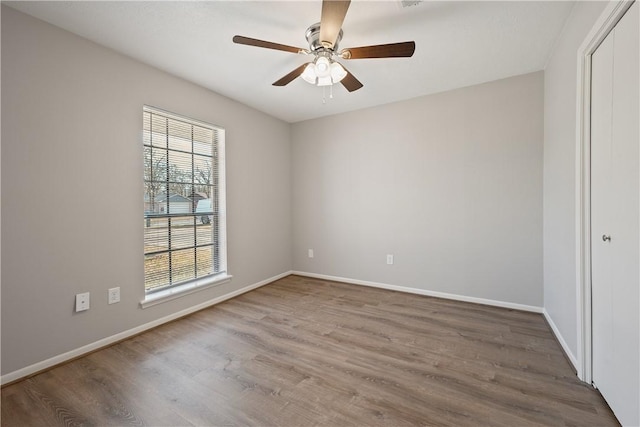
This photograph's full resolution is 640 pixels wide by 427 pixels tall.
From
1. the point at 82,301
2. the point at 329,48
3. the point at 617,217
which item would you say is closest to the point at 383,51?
the point at 329,48

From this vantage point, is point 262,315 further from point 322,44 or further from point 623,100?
point 623,100

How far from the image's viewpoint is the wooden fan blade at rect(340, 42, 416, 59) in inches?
63.3

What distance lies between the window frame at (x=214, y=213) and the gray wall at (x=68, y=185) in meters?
0.08

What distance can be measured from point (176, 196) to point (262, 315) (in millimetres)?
1534

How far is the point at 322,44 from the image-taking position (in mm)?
1706

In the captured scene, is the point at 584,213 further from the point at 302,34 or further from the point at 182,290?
the point at 182,290

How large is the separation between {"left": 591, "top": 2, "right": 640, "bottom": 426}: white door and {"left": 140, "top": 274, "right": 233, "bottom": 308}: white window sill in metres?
3.21

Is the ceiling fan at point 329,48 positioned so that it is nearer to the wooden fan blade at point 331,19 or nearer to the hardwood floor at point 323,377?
the wooden fan blade at point 331,19

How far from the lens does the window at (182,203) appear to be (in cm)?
251

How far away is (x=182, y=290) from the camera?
2686mm

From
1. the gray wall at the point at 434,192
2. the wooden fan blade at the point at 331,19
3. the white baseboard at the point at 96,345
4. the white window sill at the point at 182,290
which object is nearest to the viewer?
the wooden fan blade at the point at 331,19

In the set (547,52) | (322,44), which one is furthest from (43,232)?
(547,52)

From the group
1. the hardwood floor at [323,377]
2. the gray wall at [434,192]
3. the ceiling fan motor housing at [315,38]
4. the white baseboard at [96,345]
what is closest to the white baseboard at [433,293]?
the gray wall at [434,192]

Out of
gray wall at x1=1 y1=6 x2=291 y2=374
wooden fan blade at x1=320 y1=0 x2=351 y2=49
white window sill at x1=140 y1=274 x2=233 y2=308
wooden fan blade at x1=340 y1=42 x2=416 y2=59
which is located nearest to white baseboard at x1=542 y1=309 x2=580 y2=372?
wooden fan blade at x1=340 y1=42 x2=416 y2=59
